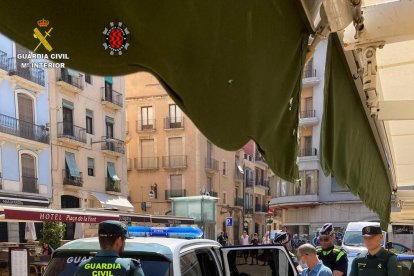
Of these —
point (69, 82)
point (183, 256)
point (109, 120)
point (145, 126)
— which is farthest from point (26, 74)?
point (183, 256)

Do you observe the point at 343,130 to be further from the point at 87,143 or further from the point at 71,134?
the point at 87,143

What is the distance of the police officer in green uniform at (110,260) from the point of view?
3338mm

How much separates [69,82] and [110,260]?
2838cm

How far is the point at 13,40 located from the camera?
104cm

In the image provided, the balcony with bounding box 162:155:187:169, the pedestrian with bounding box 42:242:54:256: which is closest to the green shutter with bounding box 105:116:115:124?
the balcony with bounding box 162:155:187:169

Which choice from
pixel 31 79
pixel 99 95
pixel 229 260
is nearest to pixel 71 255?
pixel 229 260

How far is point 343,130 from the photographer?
3.04 meters

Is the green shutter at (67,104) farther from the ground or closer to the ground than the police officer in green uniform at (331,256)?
farther from the ground

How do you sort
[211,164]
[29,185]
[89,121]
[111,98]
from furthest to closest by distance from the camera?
[211,164] < [111,98] < [89,121] < [29,185]

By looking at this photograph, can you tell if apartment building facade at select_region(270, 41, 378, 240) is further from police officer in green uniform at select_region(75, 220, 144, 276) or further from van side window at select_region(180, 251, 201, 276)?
police officer in green uniform at select_region(75, 220, 144, 276)

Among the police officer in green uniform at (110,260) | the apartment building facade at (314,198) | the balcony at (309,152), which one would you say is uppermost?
the balcony at (309,152)

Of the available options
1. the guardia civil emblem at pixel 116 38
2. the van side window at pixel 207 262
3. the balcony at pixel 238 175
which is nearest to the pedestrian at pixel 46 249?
the van side window at pixel 207 262

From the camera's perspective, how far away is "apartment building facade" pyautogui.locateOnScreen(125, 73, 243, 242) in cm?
4469

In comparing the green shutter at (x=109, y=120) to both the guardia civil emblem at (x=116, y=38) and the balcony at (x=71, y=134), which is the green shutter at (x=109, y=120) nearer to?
the balcony at (x=71, y=134)
